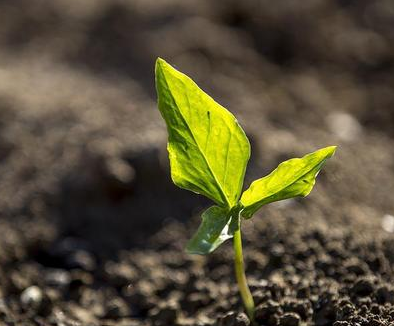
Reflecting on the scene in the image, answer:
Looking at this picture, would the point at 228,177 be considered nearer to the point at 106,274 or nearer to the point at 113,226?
the point at 106,274

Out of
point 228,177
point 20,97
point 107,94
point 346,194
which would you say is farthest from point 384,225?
point 20,97

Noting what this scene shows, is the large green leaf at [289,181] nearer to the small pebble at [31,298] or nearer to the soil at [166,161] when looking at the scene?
the soil at [166,161]

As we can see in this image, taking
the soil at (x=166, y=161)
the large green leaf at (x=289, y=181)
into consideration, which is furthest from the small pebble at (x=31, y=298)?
the large green leaf at (x=289, y=181)

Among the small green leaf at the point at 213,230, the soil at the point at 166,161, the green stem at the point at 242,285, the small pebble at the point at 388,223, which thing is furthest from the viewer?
the small pebble at the point at 388,223

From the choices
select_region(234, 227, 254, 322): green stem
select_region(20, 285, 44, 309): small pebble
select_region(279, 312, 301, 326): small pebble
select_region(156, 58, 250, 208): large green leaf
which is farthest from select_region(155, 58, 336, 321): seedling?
select_region(20, 285, 44, 309): small pebble

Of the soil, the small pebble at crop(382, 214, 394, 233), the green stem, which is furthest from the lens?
the small pebble at crop(382, 214, 394, 233)

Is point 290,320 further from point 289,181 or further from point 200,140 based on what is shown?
point 200,140

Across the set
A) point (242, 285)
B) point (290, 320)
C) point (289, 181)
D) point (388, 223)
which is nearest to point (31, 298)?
point (242, 285)

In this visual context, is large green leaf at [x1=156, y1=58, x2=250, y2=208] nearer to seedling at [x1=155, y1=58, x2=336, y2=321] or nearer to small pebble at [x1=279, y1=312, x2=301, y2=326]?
seedling at [x1=155, y1=58, x2=336, y2=321]
